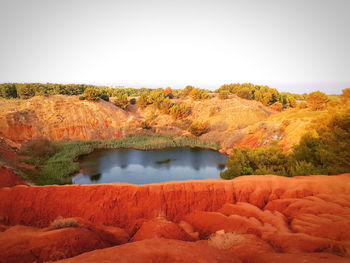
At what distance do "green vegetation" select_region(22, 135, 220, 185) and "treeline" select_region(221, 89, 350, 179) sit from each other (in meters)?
13.3

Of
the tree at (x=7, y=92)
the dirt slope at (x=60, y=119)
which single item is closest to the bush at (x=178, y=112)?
the dirt slope at (x=60, y=119)

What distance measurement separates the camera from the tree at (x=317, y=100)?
28017 millimetres

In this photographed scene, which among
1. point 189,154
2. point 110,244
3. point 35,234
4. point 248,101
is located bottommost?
point 189,154

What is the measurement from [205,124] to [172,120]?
5793 mm

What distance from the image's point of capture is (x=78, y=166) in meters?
20.0

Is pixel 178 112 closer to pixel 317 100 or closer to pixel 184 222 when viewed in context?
pixel 317 100

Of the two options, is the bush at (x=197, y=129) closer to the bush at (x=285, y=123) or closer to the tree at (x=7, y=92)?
the bush at (x=285, y=123)

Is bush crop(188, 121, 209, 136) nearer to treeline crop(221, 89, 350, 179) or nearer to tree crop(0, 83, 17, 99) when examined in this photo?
treeline crop(221, 89, 350, 179)

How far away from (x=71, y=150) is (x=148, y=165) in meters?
9.42

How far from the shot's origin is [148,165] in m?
21.8

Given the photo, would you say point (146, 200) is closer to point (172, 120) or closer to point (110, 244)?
point (110, 244)

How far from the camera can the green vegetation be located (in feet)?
55.2

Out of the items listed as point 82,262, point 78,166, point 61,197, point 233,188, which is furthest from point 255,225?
point 78,166

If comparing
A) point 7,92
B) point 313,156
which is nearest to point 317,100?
point 313,156
